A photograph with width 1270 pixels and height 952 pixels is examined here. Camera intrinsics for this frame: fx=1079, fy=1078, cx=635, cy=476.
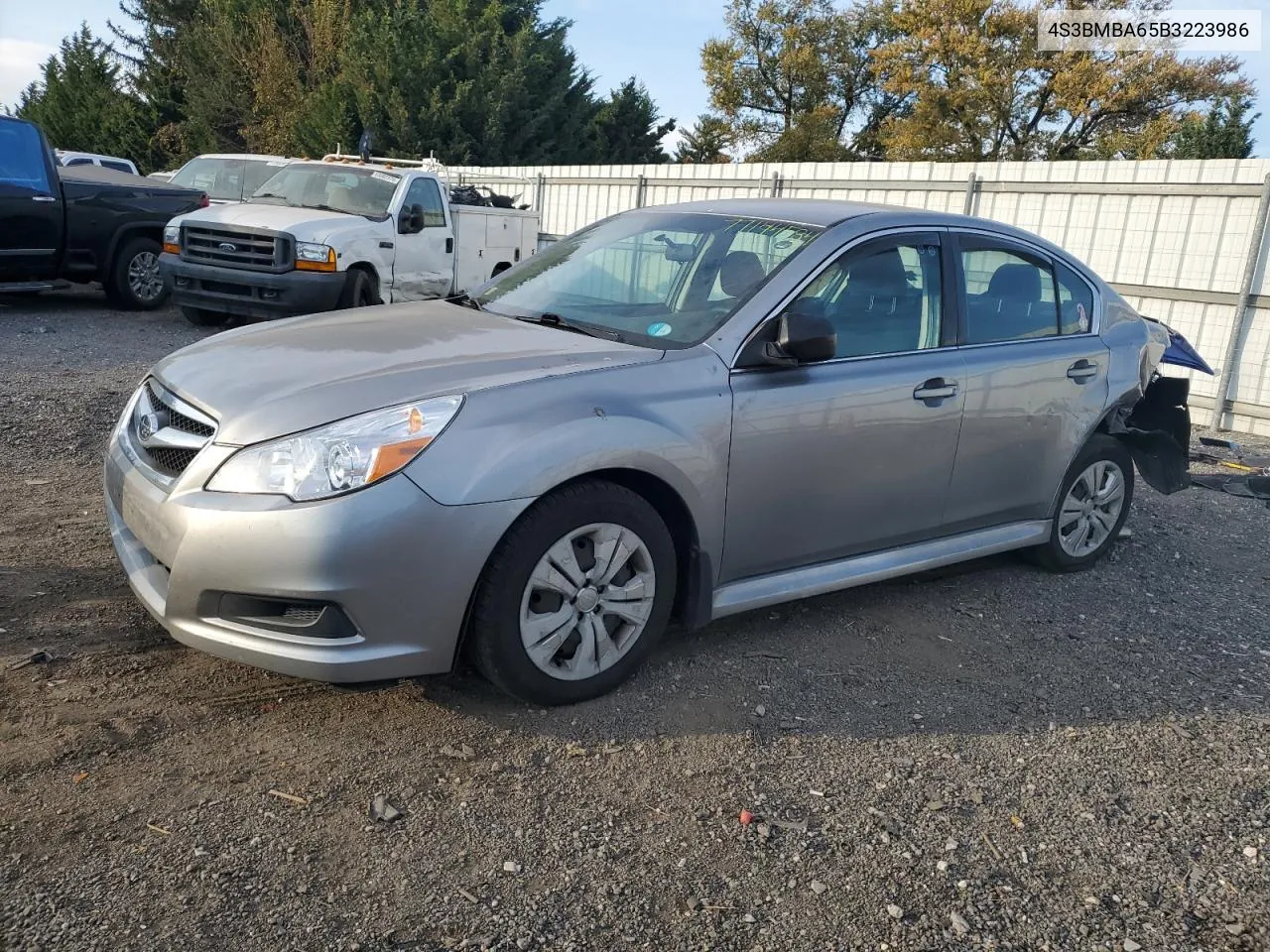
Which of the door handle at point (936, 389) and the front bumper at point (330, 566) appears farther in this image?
the door handle at point (936, 389)

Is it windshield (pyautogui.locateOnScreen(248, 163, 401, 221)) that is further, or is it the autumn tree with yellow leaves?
the autumn tree with yellow leaves

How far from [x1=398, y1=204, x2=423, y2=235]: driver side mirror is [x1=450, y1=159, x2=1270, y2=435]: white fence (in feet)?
16.0

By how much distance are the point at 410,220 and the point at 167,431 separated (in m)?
8.51

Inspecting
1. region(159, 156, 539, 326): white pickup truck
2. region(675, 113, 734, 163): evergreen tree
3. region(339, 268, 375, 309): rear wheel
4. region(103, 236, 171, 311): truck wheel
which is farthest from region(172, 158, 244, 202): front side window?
region(675, 113, 734, 163): evergreen tree

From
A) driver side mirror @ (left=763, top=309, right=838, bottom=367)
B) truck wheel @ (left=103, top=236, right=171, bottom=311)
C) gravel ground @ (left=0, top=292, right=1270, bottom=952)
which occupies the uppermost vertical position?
driver side mirror @ (left=763, top=309, right=838, bottom=367)

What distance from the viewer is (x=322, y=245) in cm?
1073

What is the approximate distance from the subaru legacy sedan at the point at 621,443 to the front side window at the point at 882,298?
1 centimetres

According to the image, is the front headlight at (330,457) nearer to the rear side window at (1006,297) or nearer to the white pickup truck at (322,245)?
the rear side window at (1006,297)

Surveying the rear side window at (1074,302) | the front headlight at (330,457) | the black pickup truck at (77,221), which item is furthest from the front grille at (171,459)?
the black pickup truck at (77,221)

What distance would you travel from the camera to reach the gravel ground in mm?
2668

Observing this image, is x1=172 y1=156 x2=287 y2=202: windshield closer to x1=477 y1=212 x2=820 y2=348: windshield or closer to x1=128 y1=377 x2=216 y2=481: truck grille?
x1=477 y1=212 x2=820 y2=348: windshield

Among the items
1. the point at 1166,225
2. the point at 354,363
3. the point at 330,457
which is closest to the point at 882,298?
the point at 354,363

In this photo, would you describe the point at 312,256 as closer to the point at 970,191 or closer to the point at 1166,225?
the point at 970,191

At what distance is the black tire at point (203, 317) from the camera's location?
11789mm
